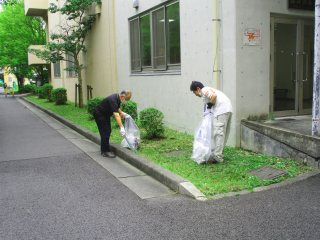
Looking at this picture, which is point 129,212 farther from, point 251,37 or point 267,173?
point 251,37

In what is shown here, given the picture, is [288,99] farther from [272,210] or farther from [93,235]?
[93,235]

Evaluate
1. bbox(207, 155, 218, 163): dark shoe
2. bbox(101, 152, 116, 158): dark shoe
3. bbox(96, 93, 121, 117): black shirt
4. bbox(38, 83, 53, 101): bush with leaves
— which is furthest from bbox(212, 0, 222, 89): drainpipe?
bbox(38, 83, 53, 101): bush with leaves

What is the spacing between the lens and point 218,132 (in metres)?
6.81

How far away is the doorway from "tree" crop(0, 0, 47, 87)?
105 ft

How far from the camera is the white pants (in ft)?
22.3

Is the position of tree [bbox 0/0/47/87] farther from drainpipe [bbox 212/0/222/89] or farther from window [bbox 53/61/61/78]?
drainpipe [bbox 212/0/222/89]

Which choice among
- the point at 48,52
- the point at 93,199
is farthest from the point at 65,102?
the point at 93,199

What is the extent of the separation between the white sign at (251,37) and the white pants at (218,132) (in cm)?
195

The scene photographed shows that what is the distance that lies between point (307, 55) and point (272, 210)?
18.1ft

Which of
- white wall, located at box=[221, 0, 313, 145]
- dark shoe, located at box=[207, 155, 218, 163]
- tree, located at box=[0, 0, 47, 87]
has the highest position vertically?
tree, located at box=[0, 0, 47, 87]

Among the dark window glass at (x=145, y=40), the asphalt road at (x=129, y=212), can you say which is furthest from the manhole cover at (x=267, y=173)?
the dark window glass at (x=145, y=40)

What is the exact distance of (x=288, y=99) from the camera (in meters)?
9.07

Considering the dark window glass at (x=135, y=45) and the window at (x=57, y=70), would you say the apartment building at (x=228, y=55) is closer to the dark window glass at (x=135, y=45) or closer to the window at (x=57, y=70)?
the dark window glass at (x=135, y=45)

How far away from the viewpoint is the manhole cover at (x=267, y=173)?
6.14 m
